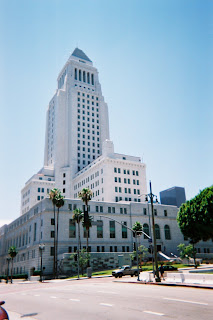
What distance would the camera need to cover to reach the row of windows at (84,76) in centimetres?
14588

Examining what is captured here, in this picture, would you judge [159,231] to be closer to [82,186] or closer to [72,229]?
[72,229]

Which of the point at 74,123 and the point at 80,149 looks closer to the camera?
the point at 80,149

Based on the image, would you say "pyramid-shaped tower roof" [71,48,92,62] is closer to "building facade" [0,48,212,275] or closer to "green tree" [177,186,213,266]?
"building facade" [0,48,212,275]

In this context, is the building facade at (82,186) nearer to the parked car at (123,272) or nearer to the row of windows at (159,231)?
the row of windows at (159,231)

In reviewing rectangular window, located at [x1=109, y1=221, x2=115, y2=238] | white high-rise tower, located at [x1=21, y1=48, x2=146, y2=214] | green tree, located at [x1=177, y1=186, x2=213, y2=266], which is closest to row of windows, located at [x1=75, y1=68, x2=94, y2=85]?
white high-rise tower, located at [x1=21, y1=48, x2=146, y2=214]

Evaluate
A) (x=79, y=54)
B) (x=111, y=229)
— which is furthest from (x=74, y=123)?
(x=111, y=229)

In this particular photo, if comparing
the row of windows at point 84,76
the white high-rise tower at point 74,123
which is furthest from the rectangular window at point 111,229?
the row of windows at point 84,76

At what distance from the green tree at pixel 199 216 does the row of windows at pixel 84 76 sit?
11336 centimetres

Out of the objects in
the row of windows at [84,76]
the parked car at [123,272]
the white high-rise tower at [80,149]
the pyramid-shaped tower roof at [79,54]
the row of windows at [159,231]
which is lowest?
the parked car at [123,272]

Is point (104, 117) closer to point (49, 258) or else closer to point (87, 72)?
point (87, 72)

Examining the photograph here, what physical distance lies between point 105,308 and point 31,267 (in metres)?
63.8

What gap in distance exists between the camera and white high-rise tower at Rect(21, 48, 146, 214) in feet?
324

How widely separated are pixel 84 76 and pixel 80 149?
45.1m

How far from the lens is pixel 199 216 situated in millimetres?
42469
